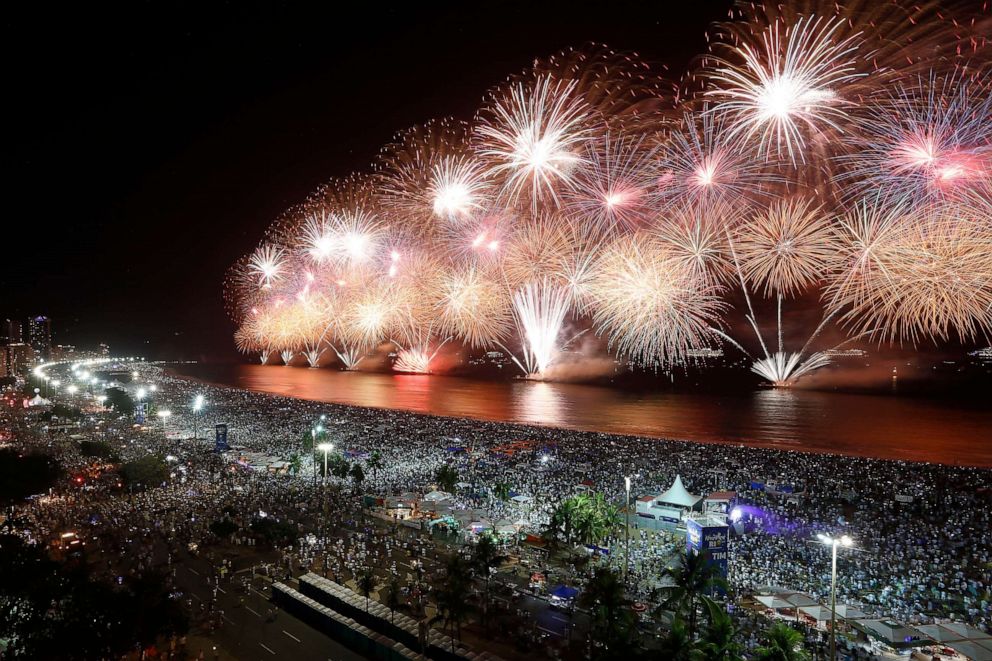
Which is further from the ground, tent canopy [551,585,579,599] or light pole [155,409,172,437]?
light pole [155,409,172,437]

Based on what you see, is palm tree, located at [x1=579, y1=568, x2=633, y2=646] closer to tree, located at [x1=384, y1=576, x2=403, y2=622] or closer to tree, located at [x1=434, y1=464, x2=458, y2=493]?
tree, located at [x1=384, y1=576, x2=403, y2=622]

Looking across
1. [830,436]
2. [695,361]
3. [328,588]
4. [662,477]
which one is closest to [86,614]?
[328,588]

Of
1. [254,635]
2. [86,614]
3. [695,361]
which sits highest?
[695,361]

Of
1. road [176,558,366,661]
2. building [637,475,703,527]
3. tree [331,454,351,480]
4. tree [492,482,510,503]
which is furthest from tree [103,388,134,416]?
building [637,475,703,527]

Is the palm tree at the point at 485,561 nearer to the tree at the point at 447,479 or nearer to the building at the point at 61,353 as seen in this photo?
the tree at the point at 447,479

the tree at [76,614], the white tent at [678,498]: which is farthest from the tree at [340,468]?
the white tent at [678,498]

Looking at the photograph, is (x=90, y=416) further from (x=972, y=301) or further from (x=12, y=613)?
(x=972, y=301)

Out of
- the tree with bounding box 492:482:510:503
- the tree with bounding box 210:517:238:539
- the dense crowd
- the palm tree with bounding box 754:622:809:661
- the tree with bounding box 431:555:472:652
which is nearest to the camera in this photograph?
the palm tree with bounding box 754:622:809:661
